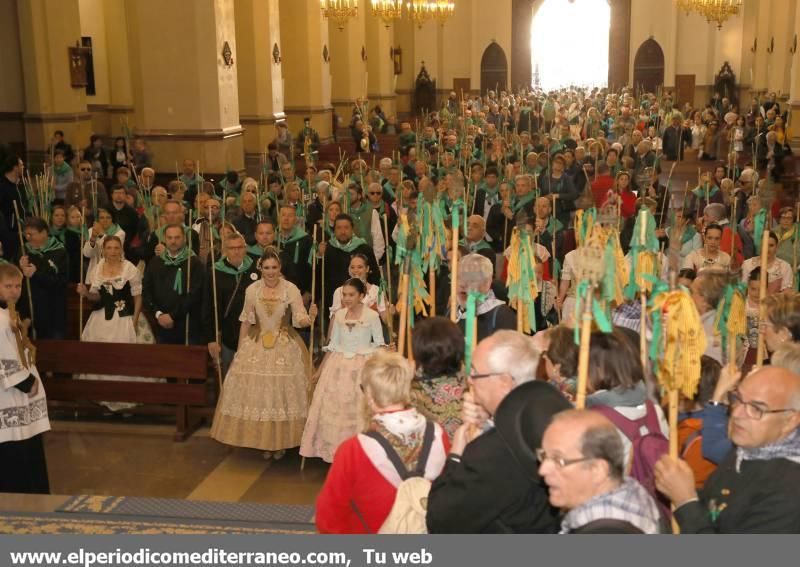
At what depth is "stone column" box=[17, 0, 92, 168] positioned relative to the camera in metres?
17.5

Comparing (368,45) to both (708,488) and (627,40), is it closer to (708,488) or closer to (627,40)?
(627,40)

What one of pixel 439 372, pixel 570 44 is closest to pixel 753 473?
pixel 439 372

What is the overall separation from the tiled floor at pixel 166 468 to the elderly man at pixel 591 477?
413 centimetres

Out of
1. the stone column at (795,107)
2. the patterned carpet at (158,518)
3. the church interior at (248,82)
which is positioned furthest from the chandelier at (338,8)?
the patterned carpet at (158,518)

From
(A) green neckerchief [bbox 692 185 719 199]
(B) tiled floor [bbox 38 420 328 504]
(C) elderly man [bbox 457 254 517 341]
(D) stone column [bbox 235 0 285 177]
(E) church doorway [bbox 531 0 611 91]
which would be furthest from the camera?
(E) church doorway [bbox 531 0 611 91]

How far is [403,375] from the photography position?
399 cm

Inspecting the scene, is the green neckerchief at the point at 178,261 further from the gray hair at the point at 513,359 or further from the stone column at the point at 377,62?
the stone column at the point at 377,62

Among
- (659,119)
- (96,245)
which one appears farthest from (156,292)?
(659,119)

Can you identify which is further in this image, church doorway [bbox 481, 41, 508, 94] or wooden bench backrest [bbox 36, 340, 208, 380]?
church doorway [bbox 481, 41, 508, 94]

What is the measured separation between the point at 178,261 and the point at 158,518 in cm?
329

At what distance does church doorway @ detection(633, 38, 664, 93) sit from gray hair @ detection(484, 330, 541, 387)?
1433 inches

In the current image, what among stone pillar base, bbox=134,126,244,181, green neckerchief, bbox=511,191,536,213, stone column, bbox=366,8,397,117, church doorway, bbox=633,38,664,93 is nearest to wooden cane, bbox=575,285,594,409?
green neckerchief, bbox=511,191,536,213

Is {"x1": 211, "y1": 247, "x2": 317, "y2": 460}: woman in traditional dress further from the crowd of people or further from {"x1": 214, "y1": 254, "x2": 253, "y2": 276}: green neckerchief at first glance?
{"x1": 214, "y1": 254, "x2": 253, "y2": 276}: green neckerchief

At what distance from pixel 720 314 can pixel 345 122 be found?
77.0 feet
